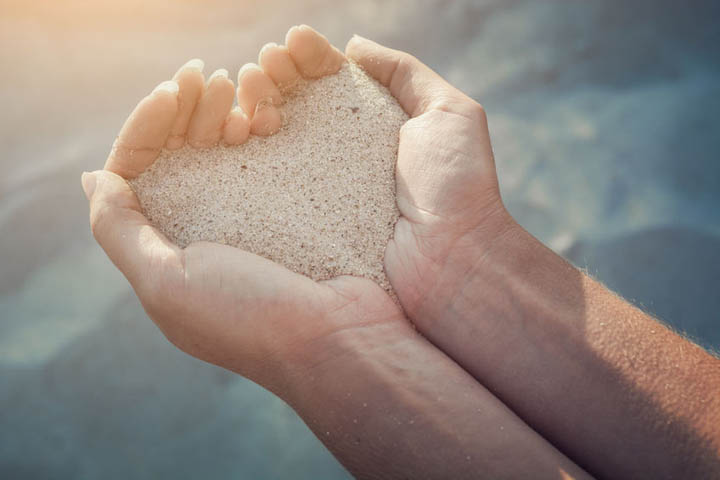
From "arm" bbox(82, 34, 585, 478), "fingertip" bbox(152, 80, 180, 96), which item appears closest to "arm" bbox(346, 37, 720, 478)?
"arm" bbox(82, 34, 585, 478)

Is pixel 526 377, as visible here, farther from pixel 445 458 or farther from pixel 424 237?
pixel 424 237

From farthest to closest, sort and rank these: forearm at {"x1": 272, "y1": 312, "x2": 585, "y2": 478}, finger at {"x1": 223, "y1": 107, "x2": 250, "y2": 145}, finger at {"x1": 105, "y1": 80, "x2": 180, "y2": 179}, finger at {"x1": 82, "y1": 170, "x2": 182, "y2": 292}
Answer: finger at {"x1": 223, "y1": 107, "x2": 250, "y2": 145}, finger at {"x1": 105, "y1": 80, "x2": 180, "y2": 179}, finger at {"x1": 82, "y1": 170, "x2": 182, "y2": 292}, forearm at {"x1": 272, "y1": 312, "x2": 585, "y2": 478}

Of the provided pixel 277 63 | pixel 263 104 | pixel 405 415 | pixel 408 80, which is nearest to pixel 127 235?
pixel 263 104

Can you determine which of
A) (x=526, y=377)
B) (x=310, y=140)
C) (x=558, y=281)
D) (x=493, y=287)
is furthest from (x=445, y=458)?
(x=310, y=140)

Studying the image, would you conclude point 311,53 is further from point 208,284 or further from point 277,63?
point 208,284

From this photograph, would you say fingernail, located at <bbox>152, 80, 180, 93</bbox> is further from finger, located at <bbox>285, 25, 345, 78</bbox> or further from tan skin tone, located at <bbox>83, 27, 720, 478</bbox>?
finger, located at <bbox>285, 25, 345, 78</bbox>

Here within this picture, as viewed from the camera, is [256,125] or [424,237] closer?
[424,237]

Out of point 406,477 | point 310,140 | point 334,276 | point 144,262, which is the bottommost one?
point 406,477
